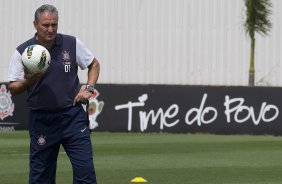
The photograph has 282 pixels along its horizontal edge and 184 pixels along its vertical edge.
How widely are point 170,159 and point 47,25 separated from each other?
8099 mm

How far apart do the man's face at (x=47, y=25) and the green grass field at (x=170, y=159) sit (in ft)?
14.8

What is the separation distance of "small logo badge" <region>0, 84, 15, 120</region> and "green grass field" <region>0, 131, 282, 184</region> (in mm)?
756

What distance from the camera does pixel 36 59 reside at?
827 cm

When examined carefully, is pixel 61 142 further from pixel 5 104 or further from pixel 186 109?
pixel 5 104

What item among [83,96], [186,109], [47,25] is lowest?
[186,109]

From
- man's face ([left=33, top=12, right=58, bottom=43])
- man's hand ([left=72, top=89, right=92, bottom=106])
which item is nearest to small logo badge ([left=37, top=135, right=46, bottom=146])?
man's hand ([left=72, top=89, right=92, bottom=106])

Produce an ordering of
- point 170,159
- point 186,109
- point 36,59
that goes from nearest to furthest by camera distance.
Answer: point 36,59, point 170,159, point 186,109

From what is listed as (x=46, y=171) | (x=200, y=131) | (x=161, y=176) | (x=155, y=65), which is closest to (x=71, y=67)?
(x=46, y=171)

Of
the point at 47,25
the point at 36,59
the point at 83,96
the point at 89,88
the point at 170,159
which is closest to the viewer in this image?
the point at 36,59

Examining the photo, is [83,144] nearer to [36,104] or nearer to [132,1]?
[36,104]

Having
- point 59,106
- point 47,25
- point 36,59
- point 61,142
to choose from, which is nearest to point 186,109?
point 61,142

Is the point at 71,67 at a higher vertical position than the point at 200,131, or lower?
higher

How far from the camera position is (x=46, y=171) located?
8.88 meters

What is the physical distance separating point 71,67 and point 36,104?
0.46m
